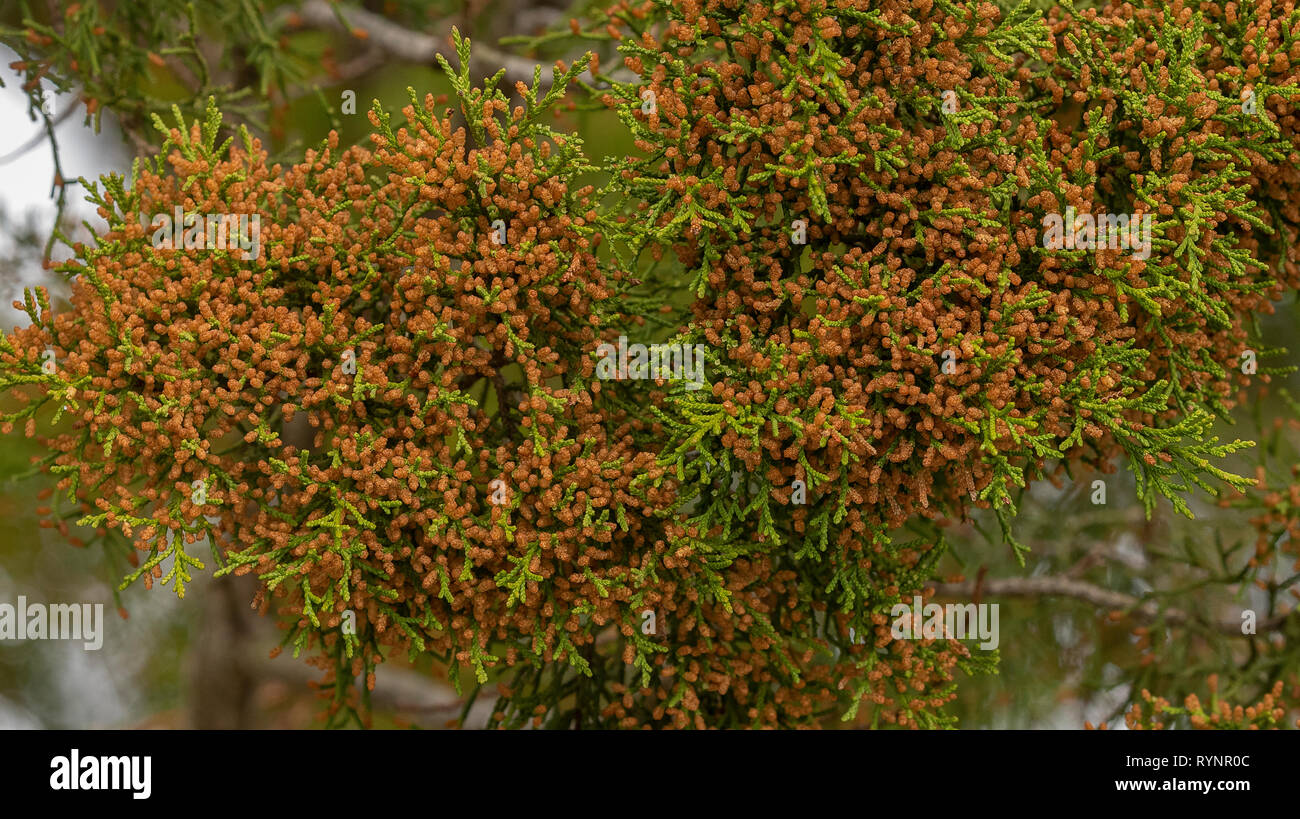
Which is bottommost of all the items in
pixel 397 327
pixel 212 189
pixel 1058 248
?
pixel 397 327

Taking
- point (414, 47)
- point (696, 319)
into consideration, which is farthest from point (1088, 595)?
point (414, 47)

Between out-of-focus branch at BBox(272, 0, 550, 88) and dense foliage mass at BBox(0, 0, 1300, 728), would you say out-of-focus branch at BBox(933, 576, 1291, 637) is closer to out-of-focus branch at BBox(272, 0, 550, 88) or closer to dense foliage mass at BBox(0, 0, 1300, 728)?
dense foliage mass at BBox(0, 0, 1300, 728)

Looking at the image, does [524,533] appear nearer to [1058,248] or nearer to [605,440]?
[605,440]

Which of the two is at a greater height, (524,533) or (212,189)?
(212,189)

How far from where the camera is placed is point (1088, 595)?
4.07 m

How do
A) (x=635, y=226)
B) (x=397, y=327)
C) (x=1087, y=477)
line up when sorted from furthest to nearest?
(x=1087, y=477), (x=397, y=327), (x=635, y=226)

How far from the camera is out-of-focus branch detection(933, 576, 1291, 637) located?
12.8 ft

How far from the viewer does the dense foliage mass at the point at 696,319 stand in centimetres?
243

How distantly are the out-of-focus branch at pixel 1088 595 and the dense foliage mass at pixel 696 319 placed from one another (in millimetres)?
1543

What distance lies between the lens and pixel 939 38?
246cm

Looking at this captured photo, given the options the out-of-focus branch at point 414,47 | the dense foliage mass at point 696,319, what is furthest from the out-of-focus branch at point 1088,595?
the out-of-focus branch at point 414,47

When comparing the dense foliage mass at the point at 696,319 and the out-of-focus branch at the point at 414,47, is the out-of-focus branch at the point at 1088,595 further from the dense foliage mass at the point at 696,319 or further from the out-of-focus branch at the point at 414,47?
the out-of-focus branch at the point at 414,47
